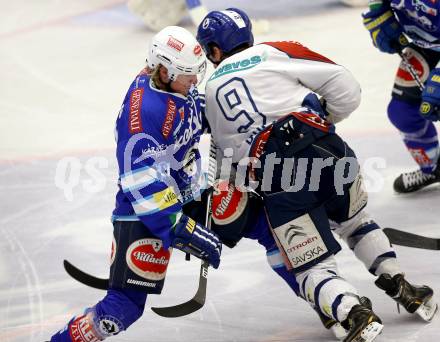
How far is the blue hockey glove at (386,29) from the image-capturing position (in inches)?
183

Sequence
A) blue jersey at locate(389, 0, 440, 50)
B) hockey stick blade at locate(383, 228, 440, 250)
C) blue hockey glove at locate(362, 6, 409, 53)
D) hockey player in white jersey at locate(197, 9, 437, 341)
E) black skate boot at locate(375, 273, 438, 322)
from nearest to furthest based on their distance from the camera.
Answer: hockey player in white jersey at locate(197, 9, 437, 341) < black skate boot at locate(375, 273, 438, 322) < hockey stick blade at locate(383, 228, 440, 250) < blue jersey at locate(389, 0, 440, 50) < blue hockey glove at locate(362, 6, 409, 53)

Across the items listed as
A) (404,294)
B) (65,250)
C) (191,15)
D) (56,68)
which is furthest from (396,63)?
(404,294)

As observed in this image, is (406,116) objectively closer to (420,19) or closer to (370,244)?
(420,19)

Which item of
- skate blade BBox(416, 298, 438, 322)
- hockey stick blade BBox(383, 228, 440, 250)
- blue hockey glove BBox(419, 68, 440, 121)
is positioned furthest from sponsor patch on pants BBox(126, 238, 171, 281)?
blue hockey glove BBox(419, 68, 440, 121)

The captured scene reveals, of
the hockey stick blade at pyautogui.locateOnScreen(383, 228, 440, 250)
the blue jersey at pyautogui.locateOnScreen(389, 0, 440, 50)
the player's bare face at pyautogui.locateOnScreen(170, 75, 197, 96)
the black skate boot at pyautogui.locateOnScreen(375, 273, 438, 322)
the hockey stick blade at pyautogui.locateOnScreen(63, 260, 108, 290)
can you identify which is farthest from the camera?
the blue jersey at pyautogui.locateOnScreen(389, 0, 440, 50)

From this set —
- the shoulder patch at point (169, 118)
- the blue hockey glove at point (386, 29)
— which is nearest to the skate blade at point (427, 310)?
the shoulder patch at point (169, 118)

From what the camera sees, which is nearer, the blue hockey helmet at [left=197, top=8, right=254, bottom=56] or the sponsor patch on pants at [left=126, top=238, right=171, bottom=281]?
the sponsor patch on pants at [left=126, top=238, right=171, bottom=281]

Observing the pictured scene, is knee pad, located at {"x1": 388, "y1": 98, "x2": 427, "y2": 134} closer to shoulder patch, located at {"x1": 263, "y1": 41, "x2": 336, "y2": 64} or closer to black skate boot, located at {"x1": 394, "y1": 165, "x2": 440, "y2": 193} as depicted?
black skate boot, located at {"x1": 394, "y1": 165, "x2": 440, "y2": 193}

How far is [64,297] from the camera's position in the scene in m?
4.06

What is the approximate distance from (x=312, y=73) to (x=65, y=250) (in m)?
1.73

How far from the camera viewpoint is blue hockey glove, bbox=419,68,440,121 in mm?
4395

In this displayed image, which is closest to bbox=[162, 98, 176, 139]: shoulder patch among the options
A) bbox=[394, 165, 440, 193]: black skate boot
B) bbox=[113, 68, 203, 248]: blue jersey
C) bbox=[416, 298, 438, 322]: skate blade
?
bbox=[113, 68, 203, 248]: blue jersey

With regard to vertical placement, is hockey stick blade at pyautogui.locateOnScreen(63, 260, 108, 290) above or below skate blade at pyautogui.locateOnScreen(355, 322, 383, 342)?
below

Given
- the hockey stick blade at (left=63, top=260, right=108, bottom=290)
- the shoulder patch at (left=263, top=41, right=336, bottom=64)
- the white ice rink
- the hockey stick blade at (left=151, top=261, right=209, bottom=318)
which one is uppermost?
the shoulder patch at (left=263, top=41, right=336, bottom=64)
